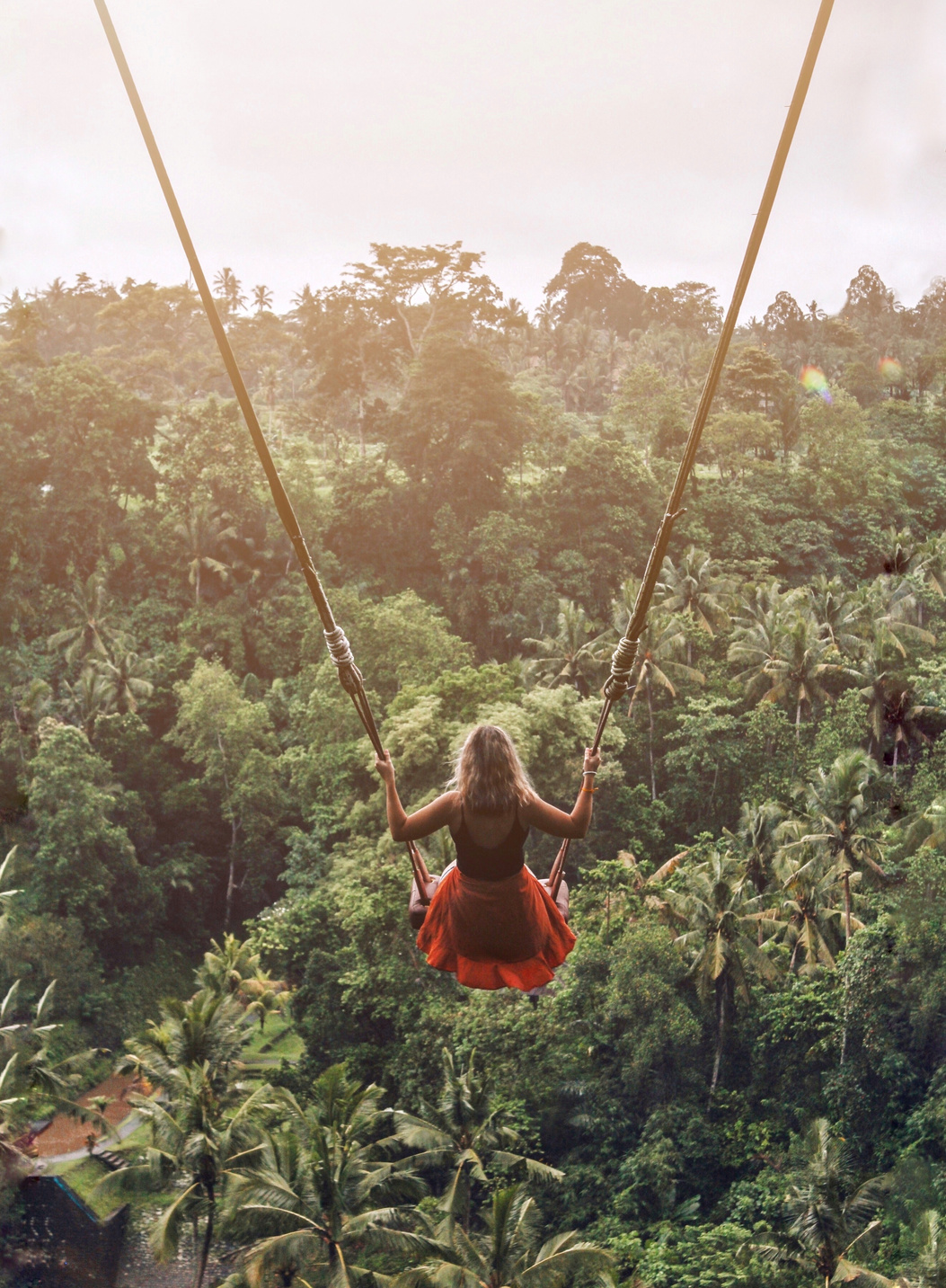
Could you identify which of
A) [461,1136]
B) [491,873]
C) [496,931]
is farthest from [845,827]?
[491,873]

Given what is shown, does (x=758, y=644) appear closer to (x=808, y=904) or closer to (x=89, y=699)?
(x=808, y=904)

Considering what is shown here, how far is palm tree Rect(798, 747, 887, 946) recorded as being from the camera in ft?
69.7

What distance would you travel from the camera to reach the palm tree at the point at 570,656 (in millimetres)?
29047

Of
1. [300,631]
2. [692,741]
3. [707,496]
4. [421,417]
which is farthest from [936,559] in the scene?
[300,631]

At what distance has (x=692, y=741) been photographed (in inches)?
1145

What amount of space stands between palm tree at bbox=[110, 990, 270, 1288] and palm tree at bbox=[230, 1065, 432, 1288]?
0.64 meters

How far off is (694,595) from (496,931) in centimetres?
2918

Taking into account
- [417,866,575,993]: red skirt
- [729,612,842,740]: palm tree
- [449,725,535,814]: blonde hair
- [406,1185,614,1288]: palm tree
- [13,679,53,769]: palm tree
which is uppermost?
[449,725,535,814]: blonde hair

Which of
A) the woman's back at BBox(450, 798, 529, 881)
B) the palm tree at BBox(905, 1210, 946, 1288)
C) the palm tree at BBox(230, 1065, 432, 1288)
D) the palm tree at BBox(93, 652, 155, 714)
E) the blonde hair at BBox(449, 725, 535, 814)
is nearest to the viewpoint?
the blonde hair at BBox(449, 725, 535, 814)

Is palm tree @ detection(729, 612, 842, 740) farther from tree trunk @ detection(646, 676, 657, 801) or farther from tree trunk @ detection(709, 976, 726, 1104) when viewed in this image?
tree trunk @ detection(709, 976, 726, 1104)


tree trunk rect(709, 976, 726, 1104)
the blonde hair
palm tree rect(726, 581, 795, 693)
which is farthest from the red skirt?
palm tree rect(726, 581, 795, 693)

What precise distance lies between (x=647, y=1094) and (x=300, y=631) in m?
19.1

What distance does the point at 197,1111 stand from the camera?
1838cm

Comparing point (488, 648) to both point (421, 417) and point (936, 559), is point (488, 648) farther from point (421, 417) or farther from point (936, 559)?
point (936, 559)
